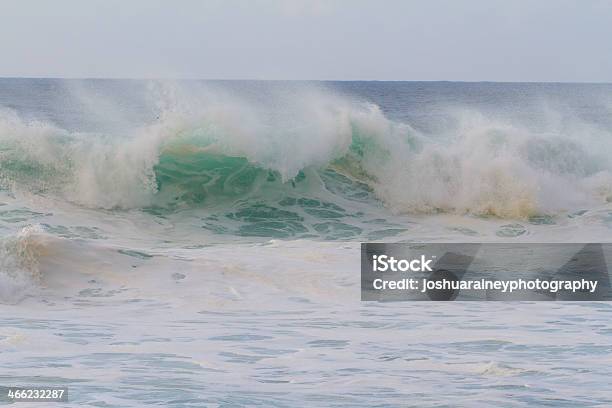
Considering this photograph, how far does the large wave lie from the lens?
17109mm

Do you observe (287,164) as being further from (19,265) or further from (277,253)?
(19,265)

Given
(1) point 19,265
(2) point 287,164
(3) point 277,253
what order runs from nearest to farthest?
1. (1) point 19,265
2. (3) point 277,253
3. (2) point 287,164

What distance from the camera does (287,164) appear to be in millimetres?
18078

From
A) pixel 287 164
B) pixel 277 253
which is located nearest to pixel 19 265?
pixel 277 253

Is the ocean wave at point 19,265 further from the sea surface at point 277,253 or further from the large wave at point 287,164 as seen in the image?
the large wave at point 287,164

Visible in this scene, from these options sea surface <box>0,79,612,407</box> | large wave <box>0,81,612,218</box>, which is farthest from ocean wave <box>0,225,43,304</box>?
large wave <box>0,81,612,218</box>

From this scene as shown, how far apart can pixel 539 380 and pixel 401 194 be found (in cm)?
1024

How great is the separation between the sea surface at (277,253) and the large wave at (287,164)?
40 millimetres

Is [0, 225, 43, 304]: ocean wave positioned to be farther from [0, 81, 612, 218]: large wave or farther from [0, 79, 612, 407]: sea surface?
[0, 81, 612, 218]: large wave

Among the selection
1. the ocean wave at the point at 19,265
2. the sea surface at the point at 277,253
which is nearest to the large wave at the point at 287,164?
the sea surface at the point at 277,253

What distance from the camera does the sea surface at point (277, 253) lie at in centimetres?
748

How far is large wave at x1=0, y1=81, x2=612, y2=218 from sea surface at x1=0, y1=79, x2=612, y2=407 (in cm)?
4

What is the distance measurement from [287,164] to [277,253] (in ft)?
16.3

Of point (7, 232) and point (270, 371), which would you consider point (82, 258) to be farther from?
point (270, 371)
